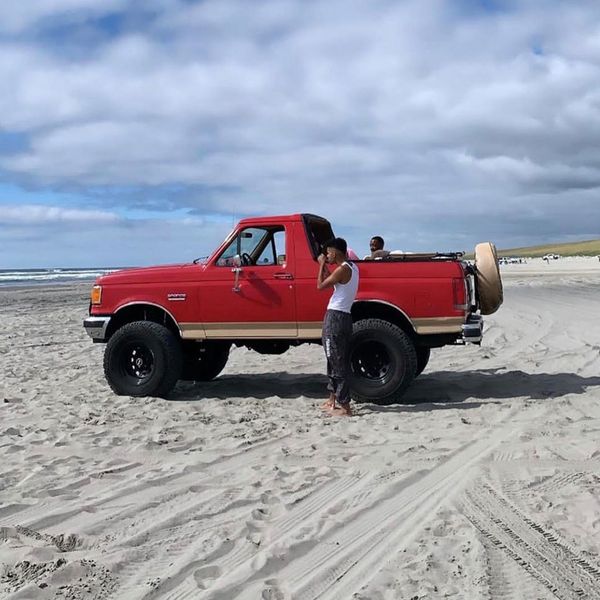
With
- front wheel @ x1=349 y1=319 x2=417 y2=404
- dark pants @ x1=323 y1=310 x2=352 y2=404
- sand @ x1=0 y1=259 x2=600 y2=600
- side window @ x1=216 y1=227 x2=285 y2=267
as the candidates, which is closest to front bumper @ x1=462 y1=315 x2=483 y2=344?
front wheel @ x1=349 y1=319 x2=417 y2=404

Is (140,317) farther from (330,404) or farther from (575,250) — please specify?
(575,250)

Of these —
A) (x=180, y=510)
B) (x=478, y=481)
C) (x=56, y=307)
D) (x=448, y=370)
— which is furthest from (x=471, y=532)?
(x=56, y=307)

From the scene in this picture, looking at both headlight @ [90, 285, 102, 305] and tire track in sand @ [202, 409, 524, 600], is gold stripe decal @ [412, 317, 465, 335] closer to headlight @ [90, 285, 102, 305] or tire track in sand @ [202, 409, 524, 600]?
tire track in sand @ [202, 409, 524, 600]

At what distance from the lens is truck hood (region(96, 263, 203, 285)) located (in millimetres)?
8344

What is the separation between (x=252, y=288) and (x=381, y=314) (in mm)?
1512

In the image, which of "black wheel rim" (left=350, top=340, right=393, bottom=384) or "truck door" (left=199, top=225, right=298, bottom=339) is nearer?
"black wheel rim" (left=350, top=340, right=393, bottom=384)

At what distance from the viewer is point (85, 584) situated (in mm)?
3516

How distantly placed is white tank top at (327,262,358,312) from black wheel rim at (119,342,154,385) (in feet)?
8.48

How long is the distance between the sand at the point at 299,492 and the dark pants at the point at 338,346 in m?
0.32

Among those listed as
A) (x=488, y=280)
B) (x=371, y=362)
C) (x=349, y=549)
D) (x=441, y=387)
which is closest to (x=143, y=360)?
(x=371, y=362)

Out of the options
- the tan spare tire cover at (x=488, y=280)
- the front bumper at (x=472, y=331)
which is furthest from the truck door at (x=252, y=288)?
the tan spare tire cover at (x=488, y=280)

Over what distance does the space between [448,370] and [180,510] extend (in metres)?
6.41

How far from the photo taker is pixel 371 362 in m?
7.86

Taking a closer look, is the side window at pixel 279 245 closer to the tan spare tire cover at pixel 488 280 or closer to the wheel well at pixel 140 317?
the wheel well at pixel 140 317
